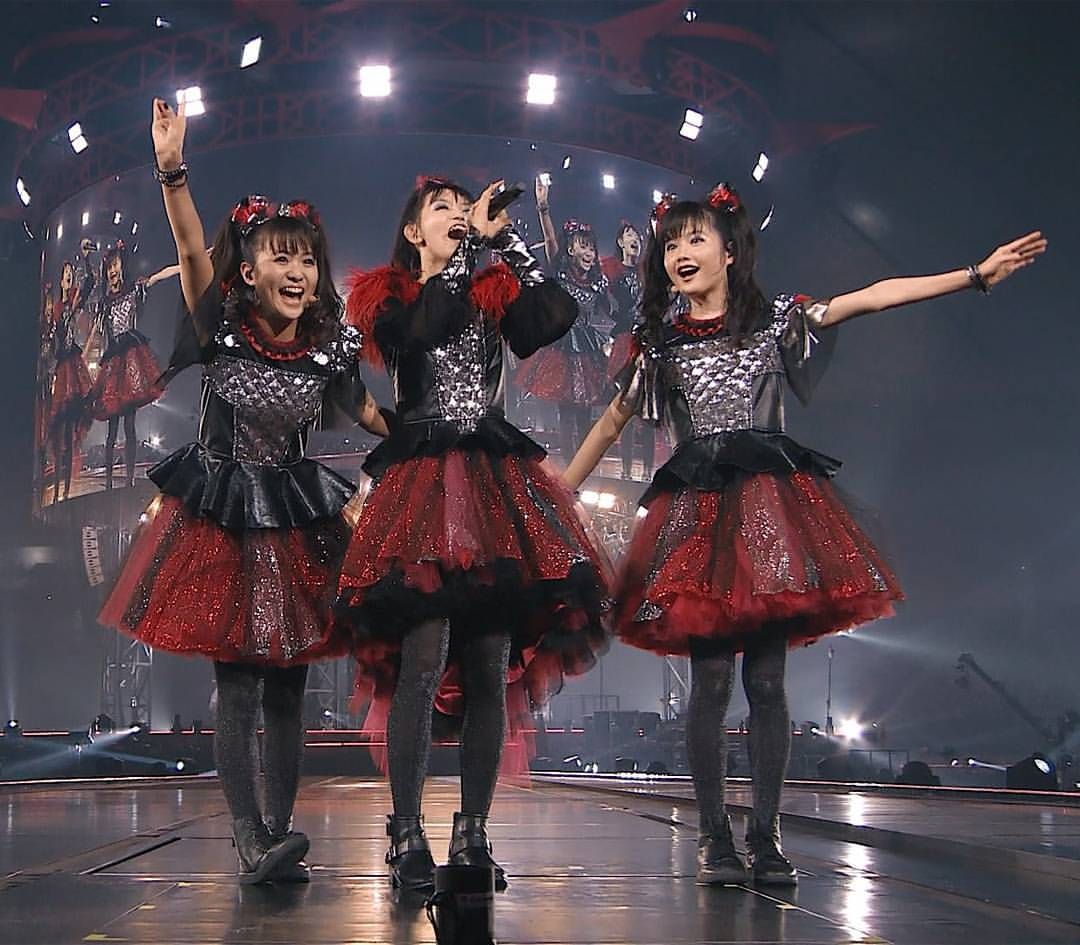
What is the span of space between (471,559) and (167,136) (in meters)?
0.84

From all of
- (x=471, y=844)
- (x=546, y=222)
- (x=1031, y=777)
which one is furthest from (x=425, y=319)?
(x=546, y=222)

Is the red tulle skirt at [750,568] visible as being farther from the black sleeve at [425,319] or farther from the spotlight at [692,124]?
the spotlight at [692,124]

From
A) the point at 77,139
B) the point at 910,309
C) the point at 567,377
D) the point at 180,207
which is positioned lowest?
the point at 180,207

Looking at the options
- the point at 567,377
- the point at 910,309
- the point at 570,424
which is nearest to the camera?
the point at 910,309

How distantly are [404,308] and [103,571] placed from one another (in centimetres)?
884

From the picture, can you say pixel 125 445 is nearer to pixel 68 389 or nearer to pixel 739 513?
pixel 68 389

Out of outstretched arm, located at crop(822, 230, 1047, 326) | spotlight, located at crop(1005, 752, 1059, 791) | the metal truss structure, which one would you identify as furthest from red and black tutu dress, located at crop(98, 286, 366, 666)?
the metal truss structure

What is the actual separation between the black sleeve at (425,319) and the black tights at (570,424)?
22.3ft

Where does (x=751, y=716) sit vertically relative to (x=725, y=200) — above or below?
below

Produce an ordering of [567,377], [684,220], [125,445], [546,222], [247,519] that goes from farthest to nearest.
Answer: [125,445]
[546,222]
[567,377]
[684,220]
[247,519]

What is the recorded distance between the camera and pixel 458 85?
32.5 ft

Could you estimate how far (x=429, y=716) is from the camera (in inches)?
74.2

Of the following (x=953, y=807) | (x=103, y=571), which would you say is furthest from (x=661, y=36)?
(x=953, y=807)

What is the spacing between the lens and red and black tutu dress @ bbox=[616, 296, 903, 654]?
6.51ft
